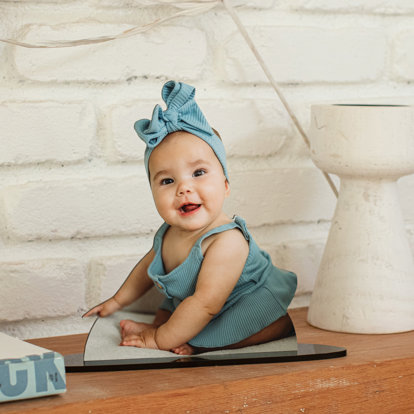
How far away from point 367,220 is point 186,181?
0.83 feet

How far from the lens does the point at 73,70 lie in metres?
0.90

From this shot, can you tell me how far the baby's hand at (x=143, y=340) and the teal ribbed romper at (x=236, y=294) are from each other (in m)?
0.04

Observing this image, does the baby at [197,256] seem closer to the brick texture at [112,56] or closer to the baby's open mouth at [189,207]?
the baby's open mouth at [189,207]

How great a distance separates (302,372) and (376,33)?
1.88ft

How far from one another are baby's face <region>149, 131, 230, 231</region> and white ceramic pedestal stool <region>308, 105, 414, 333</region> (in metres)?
0.18

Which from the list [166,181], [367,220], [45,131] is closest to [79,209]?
[45,131]

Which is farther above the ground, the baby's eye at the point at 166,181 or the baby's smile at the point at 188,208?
the baby's eye at the point at 166,181

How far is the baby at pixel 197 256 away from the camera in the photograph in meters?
0.72

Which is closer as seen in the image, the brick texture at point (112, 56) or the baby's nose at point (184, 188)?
the baby's nose at point (184, 188)

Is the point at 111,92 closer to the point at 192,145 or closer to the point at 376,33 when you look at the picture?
the point at 192,145

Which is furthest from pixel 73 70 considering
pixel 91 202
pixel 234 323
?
pixel 234 323

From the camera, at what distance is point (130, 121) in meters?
0.92

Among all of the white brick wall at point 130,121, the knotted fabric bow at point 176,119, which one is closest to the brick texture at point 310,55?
the white brick wall at point 130,121

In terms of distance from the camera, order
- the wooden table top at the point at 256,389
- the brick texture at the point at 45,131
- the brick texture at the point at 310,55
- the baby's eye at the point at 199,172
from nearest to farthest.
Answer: the wooden table top at the point at 256,389 < the baby's eye at the point at 199,172 < the brick texture at the point at 45,131 < the brick texture at the point at 310,55
